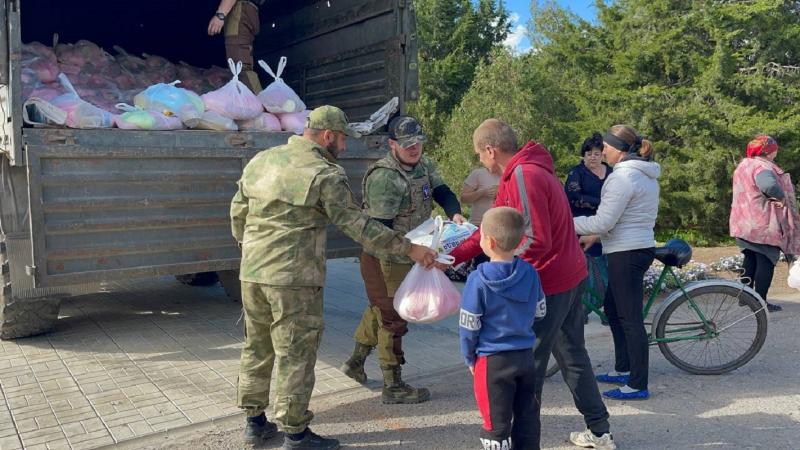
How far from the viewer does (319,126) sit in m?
3.55

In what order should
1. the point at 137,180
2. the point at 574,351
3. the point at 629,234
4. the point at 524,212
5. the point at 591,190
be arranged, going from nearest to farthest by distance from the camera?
1. the point at 524,212
2. the point at 574,351
3. the point at 629,234
4. the point at 137,180
5. the point at 591,190

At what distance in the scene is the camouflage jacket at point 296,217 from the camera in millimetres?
3359

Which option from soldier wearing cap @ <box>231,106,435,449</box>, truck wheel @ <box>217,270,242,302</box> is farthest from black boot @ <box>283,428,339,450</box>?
truck wheel @ <box>217,270,242,302</box>

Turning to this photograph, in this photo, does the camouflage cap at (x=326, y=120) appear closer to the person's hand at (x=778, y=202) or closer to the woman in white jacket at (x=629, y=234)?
the woman in white jacket at (x=629, y=234)

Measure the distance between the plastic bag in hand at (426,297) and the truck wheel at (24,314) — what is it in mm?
3038

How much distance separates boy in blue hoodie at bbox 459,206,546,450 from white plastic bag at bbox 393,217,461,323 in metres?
0.54

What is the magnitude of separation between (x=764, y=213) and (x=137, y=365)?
5.25 m

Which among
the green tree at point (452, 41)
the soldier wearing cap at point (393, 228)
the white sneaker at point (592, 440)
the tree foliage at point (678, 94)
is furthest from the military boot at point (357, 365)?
the green tree at point (452, 41)

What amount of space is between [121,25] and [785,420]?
759 centimetres

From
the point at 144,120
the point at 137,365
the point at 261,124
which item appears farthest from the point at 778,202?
the point at 137,365

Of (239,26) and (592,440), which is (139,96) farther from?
(592,440)

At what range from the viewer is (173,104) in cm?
495

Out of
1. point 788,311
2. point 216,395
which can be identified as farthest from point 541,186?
point 788,311

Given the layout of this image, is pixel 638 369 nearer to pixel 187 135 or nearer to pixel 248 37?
pixel 187 135
